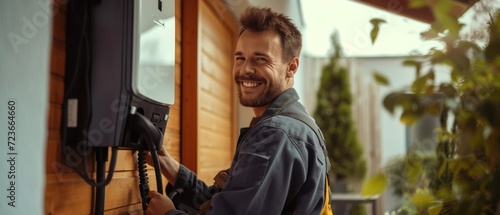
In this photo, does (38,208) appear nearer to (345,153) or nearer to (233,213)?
(233,213)

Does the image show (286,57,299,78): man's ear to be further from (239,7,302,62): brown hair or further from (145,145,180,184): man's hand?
(145,145,180,184): man's hand

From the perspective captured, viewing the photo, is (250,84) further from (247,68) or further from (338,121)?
(338,121)

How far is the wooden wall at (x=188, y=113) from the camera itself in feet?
3.79

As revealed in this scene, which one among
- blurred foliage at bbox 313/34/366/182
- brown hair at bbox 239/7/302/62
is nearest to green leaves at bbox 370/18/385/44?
brown hair at bbox 239/7/302/62

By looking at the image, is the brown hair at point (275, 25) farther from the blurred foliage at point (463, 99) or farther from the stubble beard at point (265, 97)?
the blurred foliage at point (463, 99)

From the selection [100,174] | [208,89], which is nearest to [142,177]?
[100,174]

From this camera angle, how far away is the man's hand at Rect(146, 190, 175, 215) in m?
1.34

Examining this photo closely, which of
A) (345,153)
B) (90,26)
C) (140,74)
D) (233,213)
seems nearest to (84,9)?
(90,26)

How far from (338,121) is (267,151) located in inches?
207

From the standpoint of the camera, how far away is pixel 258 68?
1.64m

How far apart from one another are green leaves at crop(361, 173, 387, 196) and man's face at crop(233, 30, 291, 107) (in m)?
1.04

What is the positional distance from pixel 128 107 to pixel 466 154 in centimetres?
74

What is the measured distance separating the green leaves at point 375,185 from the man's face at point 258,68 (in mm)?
1041

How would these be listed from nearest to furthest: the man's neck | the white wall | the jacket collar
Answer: the white wall
the jacket collar
the man's neck
